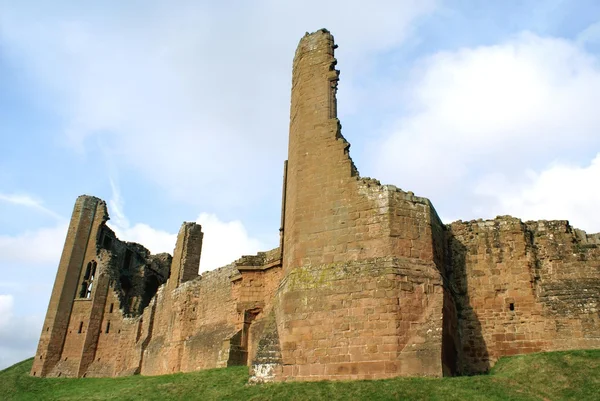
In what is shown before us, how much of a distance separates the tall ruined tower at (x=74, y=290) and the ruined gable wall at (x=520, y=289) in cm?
2395

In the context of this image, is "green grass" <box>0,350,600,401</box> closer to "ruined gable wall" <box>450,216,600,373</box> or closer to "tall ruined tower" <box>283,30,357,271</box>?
"ruined gable wall" <box>450,216,600,373</box>

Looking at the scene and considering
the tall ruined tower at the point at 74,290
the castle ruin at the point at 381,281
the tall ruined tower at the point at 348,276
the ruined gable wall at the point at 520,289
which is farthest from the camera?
the tall ruined tower at the point at 74,290

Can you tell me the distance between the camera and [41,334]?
31.0 meters

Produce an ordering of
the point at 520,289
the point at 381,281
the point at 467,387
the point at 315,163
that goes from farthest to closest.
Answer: the point at 315,163 → the point at 520,289 → the point at 381,281 → the point at 467,387

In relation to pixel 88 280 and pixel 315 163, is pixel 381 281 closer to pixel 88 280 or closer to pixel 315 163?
pixel 315 163

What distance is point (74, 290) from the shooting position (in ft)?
105

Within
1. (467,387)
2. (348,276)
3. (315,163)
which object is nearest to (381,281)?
(348,276)

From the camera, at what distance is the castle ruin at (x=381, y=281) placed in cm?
1086

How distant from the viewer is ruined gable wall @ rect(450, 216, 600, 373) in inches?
465

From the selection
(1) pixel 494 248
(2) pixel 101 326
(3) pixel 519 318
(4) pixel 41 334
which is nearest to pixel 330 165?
(1) pixel 494 248

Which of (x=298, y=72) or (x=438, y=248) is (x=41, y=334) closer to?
(x=298, y=72)

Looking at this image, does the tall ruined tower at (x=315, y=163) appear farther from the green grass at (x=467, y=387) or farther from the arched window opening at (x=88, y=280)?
the arched window opening at (x=88, y=280)

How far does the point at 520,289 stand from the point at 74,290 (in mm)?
27228

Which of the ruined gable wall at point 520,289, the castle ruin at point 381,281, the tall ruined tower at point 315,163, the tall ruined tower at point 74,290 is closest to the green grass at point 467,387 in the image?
the castle ruin at point 381,281
